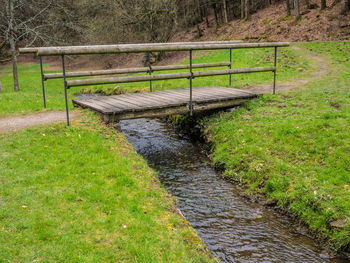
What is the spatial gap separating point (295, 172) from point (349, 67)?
11200 mm

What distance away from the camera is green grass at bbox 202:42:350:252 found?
18.2 feet

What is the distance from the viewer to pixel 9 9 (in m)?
15.7

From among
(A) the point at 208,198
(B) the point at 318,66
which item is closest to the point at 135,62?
(B) the point at 318,66

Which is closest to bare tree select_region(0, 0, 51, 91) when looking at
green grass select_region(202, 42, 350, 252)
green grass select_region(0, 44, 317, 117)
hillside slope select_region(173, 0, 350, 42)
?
green grass select_region(0, 44, 317, 117)

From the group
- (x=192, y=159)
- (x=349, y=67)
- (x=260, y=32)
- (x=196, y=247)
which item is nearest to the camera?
(x=196, y=247)

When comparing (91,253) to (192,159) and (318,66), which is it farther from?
(318,66)

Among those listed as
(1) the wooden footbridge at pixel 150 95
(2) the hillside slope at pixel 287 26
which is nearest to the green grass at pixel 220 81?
(1) the wooden footbridge at pixel 150 95

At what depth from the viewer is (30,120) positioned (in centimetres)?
866

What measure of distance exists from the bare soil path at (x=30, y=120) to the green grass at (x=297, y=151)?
4.04 meters

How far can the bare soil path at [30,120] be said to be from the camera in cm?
800

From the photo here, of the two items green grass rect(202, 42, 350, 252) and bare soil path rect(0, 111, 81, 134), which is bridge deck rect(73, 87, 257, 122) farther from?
bare soil path rect(0, 111, 81, 134)

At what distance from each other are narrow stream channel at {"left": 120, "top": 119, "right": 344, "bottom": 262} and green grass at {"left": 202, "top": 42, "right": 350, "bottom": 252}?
34cm

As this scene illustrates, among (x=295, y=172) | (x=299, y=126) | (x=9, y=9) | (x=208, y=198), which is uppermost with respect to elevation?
(x=9, y=9)

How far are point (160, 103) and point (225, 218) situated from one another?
390 cm
